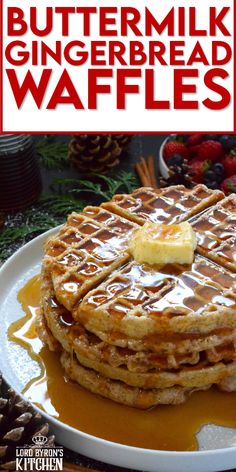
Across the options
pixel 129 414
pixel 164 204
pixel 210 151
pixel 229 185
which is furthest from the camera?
pixel 210 151

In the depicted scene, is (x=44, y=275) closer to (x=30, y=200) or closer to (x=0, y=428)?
(x=0, y=428)

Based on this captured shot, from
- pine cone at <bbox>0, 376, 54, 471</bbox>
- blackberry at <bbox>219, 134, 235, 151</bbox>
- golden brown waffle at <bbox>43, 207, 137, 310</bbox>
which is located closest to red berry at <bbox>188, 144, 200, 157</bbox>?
blackberry at <bbox>219, 134, 235, 151</bbox>

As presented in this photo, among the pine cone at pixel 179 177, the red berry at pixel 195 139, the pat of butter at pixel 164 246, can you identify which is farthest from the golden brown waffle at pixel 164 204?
the red berry at pixel 195 139

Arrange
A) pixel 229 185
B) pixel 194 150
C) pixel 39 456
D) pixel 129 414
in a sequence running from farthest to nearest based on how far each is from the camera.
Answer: pixel 194 150, pixel 229 185, pixel 129 414, pixel 39 456

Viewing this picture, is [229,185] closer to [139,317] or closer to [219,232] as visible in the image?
[219,232]

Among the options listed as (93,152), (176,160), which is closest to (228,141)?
(176,160)

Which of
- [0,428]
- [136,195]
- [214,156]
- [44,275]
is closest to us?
[0,428]

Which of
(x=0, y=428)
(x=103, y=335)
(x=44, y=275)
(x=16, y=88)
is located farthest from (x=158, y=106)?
(x=0, y=428)
